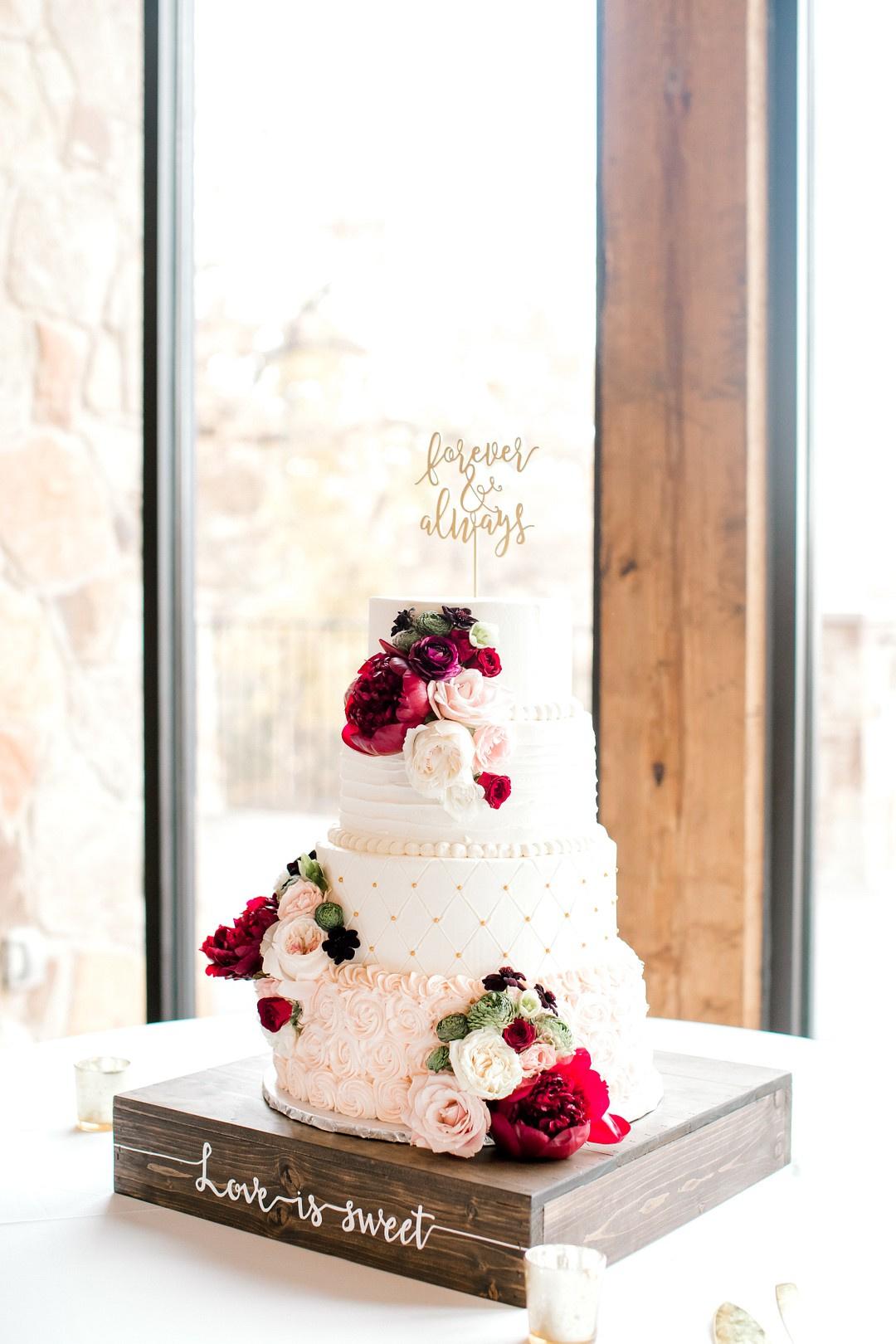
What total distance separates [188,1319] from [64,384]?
231cm

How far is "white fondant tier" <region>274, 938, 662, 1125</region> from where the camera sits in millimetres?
1272

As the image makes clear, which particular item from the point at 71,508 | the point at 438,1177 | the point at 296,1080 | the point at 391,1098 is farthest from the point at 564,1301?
the point at 71,508

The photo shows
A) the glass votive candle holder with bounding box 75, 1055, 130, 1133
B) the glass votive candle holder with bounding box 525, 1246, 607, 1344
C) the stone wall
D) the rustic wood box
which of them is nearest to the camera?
the glass votive candle holder with bounding box 525, 1246, 607, 1344

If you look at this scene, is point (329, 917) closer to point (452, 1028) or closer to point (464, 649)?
point (452, 1028)

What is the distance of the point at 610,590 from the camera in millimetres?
2246

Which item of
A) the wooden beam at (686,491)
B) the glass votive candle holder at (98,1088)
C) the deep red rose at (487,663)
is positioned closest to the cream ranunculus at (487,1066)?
the deep red rose at (487,663)

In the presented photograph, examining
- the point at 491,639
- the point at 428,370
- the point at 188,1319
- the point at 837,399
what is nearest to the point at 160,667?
the point at 837,399

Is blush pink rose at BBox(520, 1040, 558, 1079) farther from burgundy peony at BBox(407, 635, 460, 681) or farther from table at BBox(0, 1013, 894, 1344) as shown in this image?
burgundy peony at BBox(407, 635, 460, 681)

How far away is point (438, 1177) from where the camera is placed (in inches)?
46.2

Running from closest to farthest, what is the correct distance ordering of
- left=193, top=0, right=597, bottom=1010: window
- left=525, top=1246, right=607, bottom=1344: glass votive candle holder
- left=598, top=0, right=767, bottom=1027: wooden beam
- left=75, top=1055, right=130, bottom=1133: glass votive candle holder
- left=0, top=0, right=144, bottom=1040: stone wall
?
left=525, top=1246, right=607, bottom=1344: glass votive candle holder
left=75, top=1055, right=130, bottom=1133: glass votive candle holder
left=598, top=0, right=767, bottom=1027: wooden beam
left=0, top=0, right=144, bottom=1040: stone wall
left=193, top=0, right=597, bottom=1010: window

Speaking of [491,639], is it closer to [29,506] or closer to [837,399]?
[837,399]

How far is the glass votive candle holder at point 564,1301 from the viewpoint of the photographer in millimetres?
1028

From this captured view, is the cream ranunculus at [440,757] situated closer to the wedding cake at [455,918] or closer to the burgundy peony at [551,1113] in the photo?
the wedding cake at [455,918]

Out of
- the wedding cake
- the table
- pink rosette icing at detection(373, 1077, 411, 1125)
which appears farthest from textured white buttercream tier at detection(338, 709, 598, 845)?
the table
